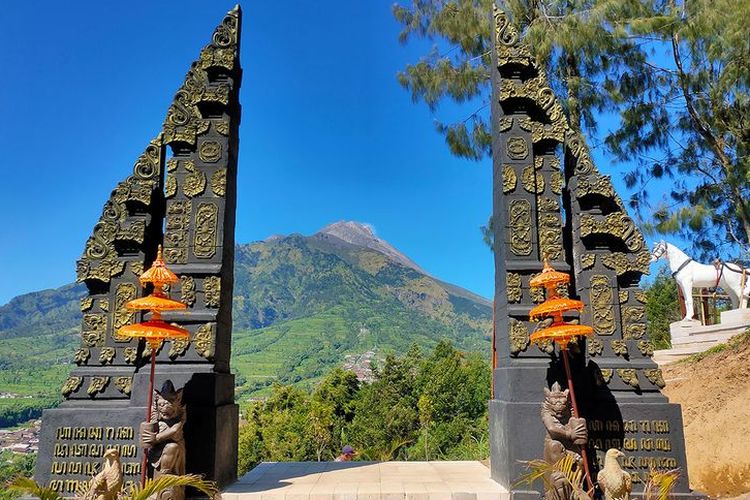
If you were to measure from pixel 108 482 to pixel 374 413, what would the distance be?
78.7 ft

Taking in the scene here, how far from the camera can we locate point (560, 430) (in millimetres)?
5695

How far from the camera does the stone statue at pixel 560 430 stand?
566cm

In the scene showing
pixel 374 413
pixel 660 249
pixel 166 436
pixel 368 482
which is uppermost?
pixel 660 249

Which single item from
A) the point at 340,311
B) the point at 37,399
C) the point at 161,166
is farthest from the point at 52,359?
the point at 161,166

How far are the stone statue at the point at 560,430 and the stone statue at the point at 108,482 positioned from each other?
412cm

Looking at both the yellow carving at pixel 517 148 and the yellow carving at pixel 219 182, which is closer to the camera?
the yellow carving at pixel 219 182

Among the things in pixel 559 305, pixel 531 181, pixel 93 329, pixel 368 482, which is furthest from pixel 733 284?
pixel 93 329

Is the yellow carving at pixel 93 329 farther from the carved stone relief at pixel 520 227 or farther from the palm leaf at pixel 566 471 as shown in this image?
the carved stone relief at pixel 520 227

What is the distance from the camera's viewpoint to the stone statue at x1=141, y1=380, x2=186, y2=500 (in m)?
5.67

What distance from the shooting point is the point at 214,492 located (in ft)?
18.5

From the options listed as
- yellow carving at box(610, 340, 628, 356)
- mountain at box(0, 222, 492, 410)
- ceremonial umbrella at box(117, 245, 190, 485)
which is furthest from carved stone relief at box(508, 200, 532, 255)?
mountain at box(0, 222, 492, 410)

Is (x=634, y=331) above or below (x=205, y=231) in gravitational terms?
below

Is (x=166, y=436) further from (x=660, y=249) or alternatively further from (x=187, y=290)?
(x=660, y=249)

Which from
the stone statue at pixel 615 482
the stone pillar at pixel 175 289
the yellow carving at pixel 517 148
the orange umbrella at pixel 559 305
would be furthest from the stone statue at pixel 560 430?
the stone pillar at pixel 175 289
